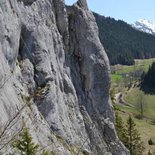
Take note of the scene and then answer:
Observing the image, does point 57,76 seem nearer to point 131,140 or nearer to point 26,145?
point 26,145

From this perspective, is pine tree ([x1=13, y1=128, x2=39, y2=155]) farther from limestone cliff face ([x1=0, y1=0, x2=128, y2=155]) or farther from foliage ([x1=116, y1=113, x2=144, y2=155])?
foliage ([x1=116, y1=113, x2=144, y2=155])

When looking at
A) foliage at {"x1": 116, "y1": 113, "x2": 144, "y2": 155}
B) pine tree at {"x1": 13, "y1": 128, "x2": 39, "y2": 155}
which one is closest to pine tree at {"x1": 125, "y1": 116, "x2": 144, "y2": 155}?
foliage at {"x1": 116, "y1": 113, "x2": 144, "y2": 155}

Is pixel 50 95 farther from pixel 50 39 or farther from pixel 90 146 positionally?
pixel 90 146

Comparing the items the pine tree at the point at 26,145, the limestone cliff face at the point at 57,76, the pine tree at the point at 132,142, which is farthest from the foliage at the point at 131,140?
the pine tree at the point at 26,145

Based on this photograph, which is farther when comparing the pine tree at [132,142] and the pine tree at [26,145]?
the pine tree at [132,142]

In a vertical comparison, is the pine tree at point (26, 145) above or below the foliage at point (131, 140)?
above

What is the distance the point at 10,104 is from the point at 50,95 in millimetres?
10103

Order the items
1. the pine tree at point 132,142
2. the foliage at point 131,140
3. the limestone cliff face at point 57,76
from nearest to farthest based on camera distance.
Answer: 1. the limestone cliff face at point 57,76
2. the foliage at point 131,140
3. the pine tree at point 132,142

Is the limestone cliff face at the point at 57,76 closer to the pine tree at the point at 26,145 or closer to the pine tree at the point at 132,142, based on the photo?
the pine tree at the point at 26,145

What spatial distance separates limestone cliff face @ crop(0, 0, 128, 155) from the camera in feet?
106

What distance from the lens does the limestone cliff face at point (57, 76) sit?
32.3m

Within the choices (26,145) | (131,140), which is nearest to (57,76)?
(26,145)

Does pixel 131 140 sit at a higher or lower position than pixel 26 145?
lower

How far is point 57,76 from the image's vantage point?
143 feet
